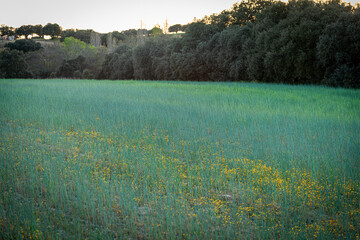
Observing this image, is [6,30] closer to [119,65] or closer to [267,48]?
[119,65]

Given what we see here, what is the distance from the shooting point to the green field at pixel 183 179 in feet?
14.5

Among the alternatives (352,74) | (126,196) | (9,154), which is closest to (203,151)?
(126,196)

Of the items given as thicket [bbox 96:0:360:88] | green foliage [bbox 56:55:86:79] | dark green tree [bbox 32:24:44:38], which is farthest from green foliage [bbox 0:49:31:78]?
dark green tree [bbox 32:24:44:38]

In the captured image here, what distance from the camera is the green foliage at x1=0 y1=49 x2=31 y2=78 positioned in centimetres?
6238

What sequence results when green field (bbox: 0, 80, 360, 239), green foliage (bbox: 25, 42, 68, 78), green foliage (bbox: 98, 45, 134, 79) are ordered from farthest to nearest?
green foliage (bbox: 25, 42, 68, 78)
green foliage (bbox: 98, 45, 134, 79)
green field (bbox: 0, 80, 360, 239)

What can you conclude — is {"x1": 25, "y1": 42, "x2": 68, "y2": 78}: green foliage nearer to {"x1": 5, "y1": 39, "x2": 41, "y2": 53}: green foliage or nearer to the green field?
{"x1": 5, "y1": 39, "x2": 41, "y2": 53}: green foliage

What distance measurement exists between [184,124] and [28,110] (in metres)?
8.50

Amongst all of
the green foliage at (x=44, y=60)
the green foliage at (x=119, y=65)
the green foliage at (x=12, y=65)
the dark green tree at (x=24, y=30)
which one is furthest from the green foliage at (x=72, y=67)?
the dark green tree at (x=24, y=30)

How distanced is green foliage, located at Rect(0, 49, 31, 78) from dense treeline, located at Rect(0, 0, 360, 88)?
2046 cm

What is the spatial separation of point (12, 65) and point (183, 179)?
223ft

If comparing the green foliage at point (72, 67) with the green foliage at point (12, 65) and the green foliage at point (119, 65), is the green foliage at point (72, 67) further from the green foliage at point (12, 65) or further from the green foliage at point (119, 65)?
the green foliage at point (119, 65)

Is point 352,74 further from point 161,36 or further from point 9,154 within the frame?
point 161,36

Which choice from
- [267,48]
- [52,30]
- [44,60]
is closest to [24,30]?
[52,30]

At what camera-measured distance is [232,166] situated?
23.2ft
